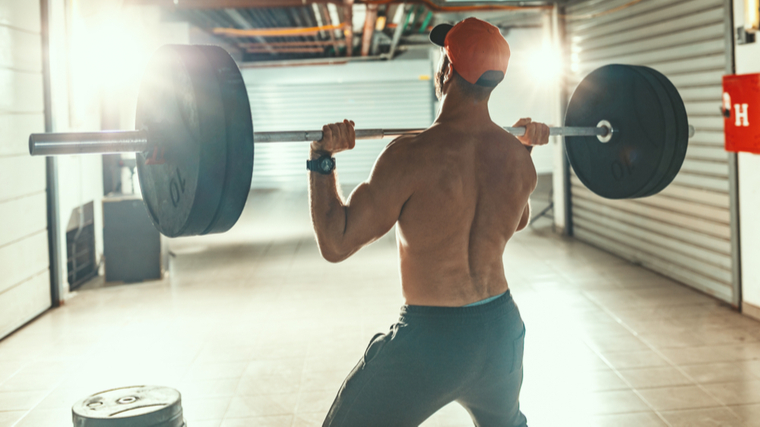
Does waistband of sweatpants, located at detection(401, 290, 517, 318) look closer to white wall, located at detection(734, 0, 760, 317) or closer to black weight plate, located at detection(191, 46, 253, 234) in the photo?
black weight plate, located at detection(191, 46, 253, 234)

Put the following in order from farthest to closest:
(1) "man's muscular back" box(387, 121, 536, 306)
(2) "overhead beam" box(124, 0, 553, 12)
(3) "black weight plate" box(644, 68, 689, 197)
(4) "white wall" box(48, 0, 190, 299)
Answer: (2) "overhead beam" box(124, 0, 553, 12)
(4) "white wall" box(48, 0, 190, 299)
(3) "black weight plate" box(644, 68, 689, 197)
(1) "man's muscular back" box(387, 121, 536, 306)

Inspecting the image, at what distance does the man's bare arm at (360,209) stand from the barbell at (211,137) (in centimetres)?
20

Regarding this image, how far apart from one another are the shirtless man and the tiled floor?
4.52ft

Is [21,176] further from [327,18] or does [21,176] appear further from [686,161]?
[327,18]

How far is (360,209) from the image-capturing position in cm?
158

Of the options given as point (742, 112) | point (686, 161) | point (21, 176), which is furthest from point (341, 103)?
point (742, 112)

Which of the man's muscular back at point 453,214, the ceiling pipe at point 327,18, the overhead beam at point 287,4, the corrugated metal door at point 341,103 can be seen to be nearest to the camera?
the man's muscular back at point 453,214

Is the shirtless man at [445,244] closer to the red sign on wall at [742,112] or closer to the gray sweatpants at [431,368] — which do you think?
the gray sweatpants at [431,368]

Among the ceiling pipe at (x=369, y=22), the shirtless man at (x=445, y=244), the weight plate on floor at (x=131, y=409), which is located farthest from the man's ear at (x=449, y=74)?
the ceiling pipe at (x=369, y=22)

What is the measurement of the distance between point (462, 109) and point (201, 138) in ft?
2.24

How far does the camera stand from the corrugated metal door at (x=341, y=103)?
45.2 feet

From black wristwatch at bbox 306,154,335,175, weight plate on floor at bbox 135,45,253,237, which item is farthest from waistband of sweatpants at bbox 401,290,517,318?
weight plate on floor at bbox 135,45,253,237

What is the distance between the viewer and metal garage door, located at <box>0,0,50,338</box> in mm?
4168

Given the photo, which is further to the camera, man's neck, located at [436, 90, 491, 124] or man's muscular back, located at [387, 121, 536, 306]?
man's neck, located at [436, 90, 491, 124]
